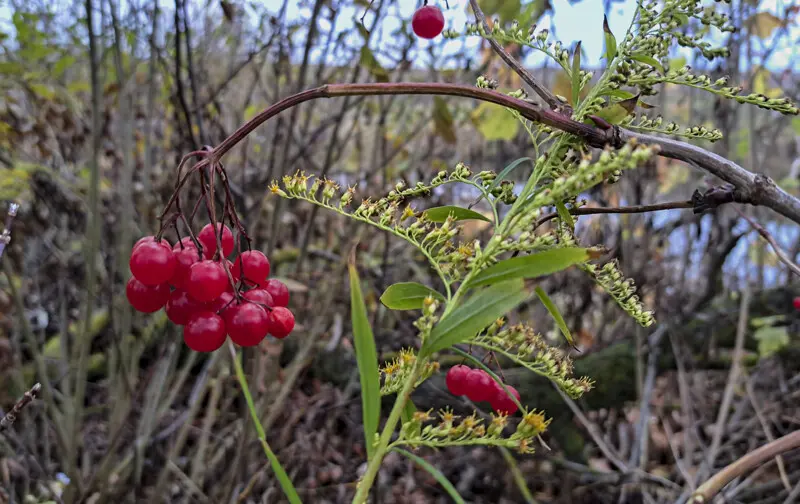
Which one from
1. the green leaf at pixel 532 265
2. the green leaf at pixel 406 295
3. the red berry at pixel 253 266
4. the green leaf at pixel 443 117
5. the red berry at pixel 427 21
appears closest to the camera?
the green leaf at pixel 532 265

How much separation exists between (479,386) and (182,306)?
405 millimetres

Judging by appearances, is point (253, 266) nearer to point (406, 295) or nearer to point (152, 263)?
point (152, 263)

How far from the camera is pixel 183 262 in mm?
794

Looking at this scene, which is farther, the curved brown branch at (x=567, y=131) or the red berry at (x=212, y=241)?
the red berry at (x=212, y=241)

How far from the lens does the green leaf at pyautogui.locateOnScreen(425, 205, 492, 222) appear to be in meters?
0.67

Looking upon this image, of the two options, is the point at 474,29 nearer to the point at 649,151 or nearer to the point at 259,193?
the point at 649,151

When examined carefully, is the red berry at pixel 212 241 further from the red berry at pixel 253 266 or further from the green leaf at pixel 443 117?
the green leaf at pixel 443 117

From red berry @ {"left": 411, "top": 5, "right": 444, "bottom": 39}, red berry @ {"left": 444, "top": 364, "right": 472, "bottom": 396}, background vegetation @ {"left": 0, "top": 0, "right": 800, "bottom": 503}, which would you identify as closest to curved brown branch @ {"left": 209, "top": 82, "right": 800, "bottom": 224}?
red berry @ {"left": 444, "top": 364, "right": 472, "bottom": 396}

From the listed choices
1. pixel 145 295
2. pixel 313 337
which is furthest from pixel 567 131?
pixel 313 337

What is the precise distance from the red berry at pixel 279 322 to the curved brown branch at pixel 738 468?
1.58 feet

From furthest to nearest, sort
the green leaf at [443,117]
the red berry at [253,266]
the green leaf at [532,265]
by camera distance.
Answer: the green leaf at [443,117] < the red berry at [253,266] < the green leaf at [532,265]

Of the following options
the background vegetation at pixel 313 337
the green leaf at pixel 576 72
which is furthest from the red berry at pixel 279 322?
the background vegetation at pixel 313 337

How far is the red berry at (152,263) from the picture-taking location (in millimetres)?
754

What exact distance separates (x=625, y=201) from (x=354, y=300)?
2708 millimetres
